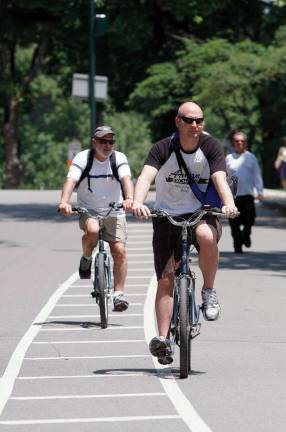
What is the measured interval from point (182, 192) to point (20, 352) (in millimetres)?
1949

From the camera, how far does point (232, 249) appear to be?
2203 centimetres

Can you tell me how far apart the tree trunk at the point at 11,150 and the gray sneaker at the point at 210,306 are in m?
52.0

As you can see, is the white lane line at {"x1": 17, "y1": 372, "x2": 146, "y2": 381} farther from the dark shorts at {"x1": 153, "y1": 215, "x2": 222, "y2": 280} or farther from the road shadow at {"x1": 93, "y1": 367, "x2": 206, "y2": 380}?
the dark shorts at {"x1": 153, "y1": 215, "x2": 222, "y2": 280}

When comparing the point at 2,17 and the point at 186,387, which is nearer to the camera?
the point at 186,387

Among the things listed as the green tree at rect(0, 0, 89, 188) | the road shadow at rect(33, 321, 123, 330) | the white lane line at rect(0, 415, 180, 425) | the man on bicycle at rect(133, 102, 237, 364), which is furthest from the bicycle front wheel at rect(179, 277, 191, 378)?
the green tree at rect(0, 0, 89, 188)

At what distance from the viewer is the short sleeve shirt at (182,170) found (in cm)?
955

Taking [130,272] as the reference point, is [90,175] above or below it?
above

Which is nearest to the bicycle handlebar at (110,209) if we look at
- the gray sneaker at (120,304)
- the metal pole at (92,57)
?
the gray sneaker at (120,304)

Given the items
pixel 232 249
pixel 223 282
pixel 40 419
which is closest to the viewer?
pixel 40 419

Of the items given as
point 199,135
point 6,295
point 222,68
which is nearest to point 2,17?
point 222,68

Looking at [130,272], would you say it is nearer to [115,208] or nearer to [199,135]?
[115,208]

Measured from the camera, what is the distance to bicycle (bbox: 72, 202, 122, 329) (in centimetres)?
1223

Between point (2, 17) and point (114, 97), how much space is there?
10079mm

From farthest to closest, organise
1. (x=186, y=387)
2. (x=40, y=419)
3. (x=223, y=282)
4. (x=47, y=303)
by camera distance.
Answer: (x=223, y=282) → (x=47, y=303) → (x=186, y=387) → (x=40, y=419)
